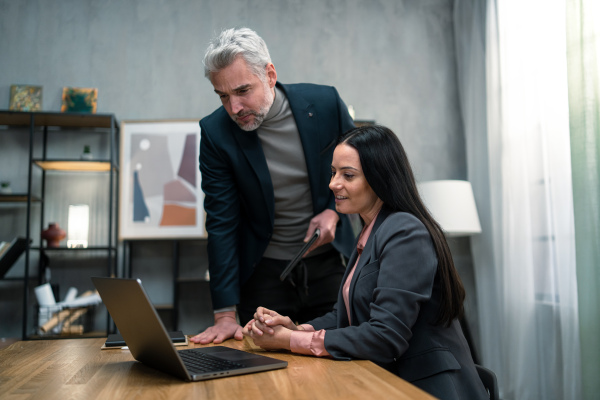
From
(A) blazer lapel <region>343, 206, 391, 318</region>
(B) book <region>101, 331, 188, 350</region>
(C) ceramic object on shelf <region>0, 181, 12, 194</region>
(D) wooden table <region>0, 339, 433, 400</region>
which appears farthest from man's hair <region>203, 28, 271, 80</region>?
(C) ceramic object on shelf <region>0, 181, 12, 194</region>

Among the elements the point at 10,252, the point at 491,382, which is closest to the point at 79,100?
the point at 10,252

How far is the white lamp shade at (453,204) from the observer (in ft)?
10.6

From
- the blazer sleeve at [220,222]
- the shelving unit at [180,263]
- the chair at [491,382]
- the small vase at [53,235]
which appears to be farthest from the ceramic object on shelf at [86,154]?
the chair at [491,382]

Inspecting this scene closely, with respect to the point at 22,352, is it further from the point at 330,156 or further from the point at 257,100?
the point at 330,156

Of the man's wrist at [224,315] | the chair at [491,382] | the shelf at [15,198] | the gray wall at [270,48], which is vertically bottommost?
the chair at [491,382]

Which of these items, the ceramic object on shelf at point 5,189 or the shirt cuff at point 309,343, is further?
the ceramic object on shelf at point 5,189

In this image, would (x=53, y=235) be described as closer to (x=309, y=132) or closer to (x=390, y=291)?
(x=309, y=132)

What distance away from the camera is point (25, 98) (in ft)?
11.9

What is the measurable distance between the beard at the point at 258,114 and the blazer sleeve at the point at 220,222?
163mm

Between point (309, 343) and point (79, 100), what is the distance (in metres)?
3.07

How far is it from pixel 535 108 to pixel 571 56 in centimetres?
54

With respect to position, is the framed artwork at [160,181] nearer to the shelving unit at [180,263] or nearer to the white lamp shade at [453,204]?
the shelving unit at [180,263]

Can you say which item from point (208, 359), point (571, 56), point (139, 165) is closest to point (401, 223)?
point (208, 359)

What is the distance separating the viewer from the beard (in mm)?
1726
